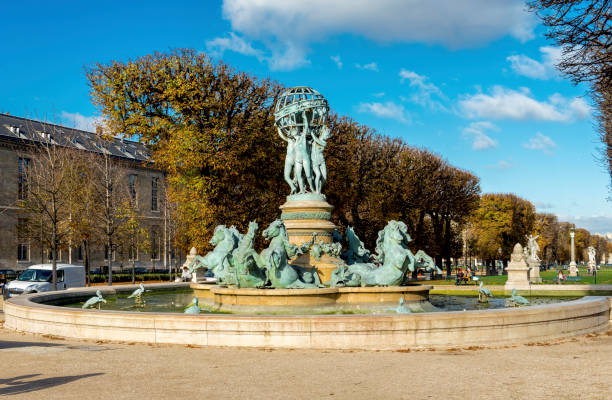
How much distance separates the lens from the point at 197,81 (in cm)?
3209

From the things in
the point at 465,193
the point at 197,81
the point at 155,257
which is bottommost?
the point at 155,257

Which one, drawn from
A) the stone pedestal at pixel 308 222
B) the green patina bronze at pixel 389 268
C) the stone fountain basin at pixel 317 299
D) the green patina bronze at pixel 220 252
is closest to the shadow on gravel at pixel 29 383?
the stone fountain basin at pixel 317 299

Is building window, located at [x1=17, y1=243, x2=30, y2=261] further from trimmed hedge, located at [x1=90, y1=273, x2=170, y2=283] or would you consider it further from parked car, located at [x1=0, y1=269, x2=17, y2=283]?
trimmed hedge, located at [x1=90, y1=273, x2=170, y2=283]

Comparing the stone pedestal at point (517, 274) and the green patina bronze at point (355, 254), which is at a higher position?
the green patina bronze at point (355, 254)

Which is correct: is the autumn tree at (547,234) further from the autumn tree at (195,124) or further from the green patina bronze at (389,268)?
the green patina bronze at (389,268)

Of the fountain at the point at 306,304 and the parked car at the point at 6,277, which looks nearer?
the fountain at the point at 306,304

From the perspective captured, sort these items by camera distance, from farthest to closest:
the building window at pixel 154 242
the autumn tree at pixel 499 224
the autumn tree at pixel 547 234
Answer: the autumn tree at pixel 547 234, the building window at pixel 154 242, the autumn tree at pixel 499 224

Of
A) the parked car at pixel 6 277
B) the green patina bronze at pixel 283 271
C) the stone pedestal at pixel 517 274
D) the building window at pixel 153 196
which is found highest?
the building window at pixel 153 196

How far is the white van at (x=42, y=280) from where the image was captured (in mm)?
28516

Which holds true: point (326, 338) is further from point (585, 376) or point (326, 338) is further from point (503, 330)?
point (585, 376)

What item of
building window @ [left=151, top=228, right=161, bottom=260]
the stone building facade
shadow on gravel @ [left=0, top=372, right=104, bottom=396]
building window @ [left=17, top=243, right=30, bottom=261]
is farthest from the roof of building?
shadow on gravel @ [left=0, top=372, right=104, bottom=396]

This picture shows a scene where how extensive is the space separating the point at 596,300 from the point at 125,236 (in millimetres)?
47360

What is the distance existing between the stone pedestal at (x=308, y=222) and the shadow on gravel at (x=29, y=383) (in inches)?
383

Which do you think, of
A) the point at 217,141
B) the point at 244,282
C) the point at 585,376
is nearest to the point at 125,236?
the point at 217,141
